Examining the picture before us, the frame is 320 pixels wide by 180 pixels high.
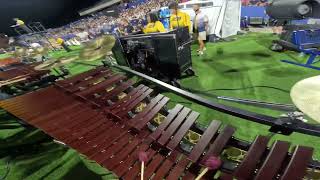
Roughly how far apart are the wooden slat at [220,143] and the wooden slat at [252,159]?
260 millimetres

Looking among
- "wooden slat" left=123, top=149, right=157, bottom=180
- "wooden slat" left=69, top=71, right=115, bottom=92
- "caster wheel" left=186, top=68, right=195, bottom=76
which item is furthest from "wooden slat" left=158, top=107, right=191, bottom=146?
"caster wheel" left=186, top=68, right=195, bottom=76

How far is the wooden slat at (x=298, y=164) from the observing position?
192cm

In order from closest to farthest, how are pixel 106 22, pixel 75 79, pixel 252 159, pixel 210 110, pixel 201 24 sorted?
1. pixel 252 159
2. pixel 75 79
3. pixel 210 110
4. pixel 201 24
5. pixel 106 22

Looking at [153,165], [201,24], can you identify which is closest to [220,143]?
[153,165]

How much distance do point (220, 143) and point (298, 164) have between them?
67cm

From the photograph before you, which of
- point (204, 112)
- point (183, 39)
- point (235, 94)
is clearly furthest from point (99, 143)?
point (183, 39)

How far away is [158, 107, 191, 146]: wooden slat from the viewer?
2.70m

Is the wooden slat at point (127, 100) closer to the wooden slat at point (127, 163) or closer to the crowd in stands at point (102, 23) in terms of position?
the wooden slat at point (127, 163)

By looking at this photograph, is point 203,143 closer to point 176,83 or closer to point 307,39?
point 176,83

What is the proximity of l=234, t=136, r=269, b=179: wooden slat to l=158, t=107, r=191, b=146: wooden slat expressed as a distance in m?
0.80

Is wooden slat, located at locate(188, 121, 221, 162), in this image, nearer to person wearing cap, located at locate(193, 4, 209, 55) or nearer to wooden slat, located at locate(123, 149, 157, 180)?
wooden slat, located at locate(123, 149, 157, 180)

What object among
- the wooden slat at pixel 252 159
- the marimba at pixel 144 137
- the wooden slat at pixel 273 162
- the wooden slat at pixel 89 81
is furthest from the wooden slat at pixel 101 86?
the wooden slat at pixel 273 162

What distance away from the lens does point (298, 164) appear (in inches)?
78.1

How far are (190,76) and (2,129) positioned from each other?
4463 mm
